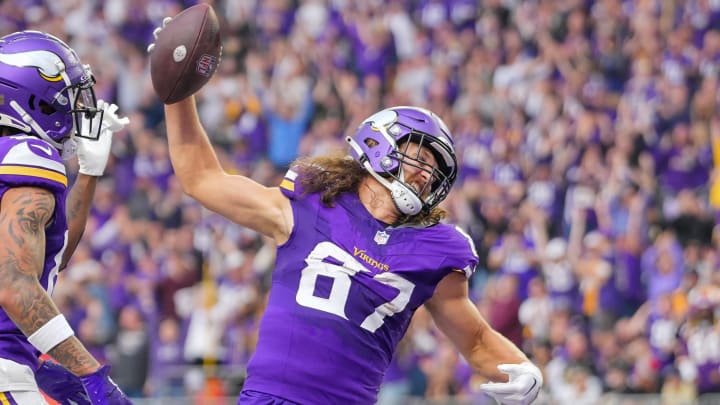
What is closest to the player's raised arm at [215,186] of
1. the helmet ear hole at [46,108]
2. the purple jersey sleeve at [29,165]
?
the helmet ear hole at [46,108]

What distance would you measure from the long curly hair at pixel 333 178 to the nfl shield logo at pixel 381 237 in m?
0.10

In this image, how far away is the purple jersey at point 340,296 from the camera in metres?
4.53

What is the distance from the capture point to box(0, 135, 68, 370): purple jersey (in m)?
4.12

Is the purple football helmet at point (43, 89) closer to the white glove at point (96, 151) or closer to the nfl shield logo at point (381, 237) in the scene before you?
the white glove at point (96, 151)

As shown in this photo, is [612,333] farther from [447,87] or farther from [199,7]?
[199,7]

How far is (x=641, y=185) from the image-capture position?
1179 centimetres

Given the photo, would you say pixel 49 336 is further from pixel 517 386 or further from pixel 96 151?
pixel 517 386

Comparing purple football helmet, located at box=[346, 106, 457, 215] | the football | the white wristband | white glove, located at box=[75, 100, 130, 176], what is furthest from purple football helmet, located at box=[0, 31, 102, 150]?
purple football helmet, located at box=[346, 106, 457, 215]

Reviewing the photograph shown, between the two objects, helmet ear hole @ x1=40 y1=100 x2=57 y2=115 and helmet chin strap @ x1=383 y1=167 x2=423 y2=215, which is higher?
helmet chin strap @ x1=383 y1=167 x2=423 y2=215

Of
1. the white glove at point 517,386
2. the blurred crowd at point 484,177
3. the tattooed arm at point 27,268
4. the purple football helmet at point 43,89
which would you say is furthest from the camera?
the blurred crowd at point 484,177

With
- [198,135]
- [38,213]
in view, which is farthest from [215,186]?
[38,213]

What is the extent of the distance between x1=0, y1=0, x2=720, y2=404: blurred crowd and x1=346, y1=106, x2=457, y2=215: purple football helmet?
215 inches

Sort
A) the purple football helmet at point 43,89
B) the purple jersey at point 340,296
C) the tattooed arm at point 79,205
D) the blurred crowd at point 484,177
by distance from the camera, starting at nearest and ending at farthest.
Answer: the purple football helmet at point 43,89 < the purple jersey at point 340,296 < the tattooed arm at point 79,205 < the blurred crowd at point 484,177

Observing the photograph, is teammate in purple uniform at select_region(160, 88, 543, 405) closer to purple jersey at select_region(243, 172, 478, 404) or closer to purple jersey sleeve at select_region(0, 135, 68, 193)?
purple jersey at select_region(243, 172, 478, 404)
